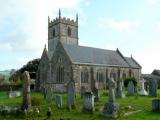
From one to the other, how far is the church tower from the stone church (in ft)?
42.4

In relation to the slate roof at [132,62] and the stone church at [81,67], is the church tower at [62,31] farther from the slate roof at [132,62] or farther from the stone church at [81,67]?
the slate roof at [132,62]

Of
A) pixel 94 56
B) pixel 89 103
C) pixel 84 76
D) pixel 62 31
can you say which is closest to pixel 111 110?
pixel 89 103

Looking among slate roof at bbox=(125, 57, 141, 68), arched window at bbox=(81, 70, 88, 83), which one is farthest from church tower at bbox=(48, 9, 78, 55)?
arched window at bbox=(81, 70, 88, 83)

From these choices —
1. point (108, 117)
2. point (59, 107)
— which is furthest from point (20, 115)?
point (108, 117)

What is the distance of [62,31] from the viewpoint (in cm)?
7038

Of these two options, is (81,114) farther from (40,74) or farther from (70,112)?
(40,74)

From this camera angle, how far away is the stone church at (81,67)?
4906 cm

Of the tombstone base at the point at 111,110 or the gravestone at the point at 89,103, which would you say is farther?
the gravestone at the point at 89,103

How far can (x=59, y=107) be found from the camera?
24.0 m

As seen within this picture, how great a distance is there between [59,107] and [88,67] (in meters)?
27.3

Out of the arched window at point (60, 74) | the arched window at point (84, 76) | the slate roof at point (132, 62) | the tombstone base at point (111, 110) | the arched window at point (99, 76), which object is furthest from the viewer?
the slate roof at point (132, 62)

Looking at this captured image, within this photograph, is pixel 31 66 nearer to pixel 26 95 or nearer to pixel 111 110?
pixel 26 95

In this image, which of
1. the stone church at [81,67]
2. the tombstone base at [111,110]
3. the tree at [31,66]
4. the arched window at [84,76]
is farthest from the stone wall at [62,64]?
the tombstone base at [111,110]

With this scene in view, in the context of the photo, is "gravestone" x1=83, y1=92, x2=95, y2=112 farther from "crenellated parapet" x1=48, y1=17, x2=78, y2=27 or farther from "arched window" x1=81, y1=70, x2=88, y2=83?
"crenellated parapet" x1=48, y1=17, x2=78, y2=27
